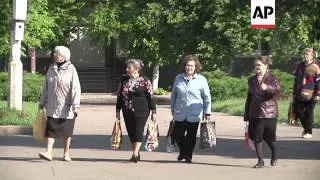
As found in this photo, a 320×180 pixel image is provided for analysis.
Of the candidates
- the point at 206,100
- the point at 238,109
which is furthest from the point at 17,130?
the point at 238,109

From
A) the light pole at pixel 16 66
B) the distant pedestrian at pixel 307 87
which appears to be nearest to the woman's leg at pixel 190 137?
the distant pedestrian at pixel 307 87

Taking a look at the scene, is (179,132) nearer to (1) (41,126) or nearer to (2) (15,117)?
(1) (41,126)

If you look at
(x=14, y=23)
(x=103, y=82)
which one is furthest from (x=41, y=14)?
(x=14, y=23)

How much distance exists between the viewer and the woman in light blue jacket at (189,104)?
11.7m

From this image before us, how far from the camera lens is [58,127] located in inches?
465

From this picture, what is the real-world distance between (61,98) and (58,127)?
17.1 inches

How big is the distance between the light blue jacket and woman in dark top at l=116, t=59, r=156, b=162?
366 mm

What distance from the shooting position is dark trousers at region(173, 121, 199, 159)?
11.8 metres

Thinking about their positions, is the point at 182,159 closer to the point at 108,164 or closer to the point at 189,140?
the point at 189,140

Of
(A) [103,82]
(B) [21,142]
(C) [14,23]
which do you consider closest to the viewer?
(B) [21,142]

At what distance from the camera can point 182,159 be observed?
472 inches

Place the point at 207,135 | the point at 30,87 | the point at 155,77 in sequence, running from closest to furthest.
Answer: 1. the point at 207,135
2. the point at 30,87
3. the point at 155,77

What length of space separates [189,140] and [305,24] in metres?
4.59

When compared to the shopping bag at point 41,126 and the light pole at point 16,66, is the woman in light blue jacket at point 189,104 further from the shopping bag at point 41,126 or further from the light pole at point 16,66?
the light pole at point 16,66
